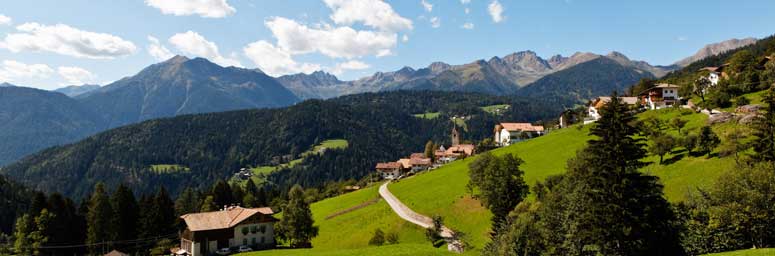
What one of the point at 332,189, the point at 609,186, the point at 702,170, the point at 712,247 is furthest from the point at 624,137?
the point at 332,189

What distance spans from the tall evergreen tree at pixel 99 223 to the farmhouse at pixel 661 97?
120m

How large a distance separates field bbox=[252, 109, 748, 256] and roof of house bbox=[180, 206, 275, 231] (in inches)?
409

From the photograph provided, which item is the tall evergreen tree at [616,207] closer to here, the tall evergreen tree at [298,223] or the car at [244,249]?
the tall evergreen tree at [298,223]

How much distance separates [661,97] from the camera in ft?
372

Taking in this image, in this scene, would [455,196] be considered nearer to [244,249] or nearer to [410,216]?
[410,216]

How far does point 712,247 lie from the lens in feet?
123

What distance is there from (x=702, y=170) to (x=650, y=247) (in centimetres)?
2615

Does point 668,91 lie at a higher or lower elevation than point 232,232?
higher

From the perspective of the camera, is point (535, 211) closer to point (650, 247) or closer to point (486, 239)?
point (650, 247)

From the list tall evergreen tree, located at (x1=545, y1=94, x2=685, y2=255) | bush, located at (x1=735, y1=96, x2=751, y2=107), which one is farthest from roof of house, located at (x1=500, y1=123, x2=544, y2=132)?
tall evergreen tree, located at (x1=545, y1=94, x2=685, y2=255)

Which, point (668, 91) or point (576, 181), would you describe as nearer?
point (576, 181)

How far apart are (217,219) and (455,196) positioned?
4050cm

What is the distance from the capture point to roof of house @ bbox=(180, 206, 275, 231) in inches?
2844

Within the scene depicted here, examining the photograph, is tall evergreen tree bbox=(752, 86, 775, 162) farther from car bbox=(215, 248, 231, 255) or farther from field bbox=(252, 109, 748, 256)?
car bbox=(215, 248, 231, 255)
